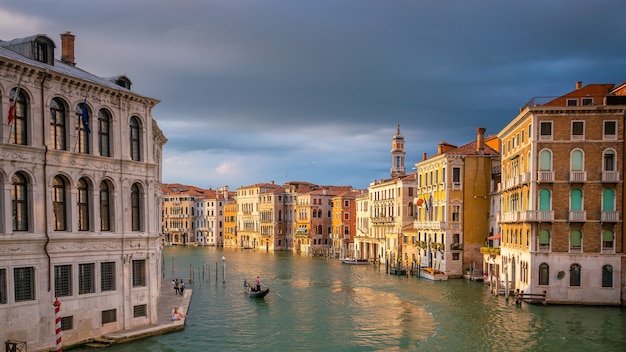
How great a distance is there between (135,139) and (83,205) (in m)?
3.08

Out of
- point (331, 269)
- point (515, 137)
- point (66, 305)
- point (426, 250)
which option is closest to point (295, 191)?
point (331, 269)

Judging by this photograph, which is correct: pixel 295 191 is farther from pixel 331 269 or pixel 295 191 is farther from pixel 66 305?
pixel 66 305

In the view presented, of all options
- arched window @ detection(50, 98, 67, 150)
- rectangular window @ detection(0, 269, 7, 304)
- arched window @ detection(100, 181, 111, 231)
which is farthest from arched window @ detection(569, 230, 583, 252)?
rectangular window @ detection(0, 269, 7, 304)

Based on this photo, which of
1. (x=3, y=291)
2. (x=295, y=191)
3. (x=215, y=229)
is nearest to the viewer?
(x=3, y=291)

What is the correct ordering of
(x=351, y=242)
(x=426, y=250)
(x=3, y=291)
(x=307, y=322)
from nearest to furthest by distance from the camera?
1. (x=3, y=291)
2. (x=307, y=322)
3. (x=426, y=250)
4. (x=351, y=242)

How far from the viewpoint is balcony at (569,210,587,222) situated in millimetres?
27609

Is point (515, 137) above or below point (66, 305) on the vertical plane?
above

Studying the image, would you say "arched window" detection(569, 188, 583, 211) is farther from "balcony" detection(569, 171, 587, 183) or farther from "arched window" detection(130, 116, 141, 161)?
"arched window" detection(130, 116, 141, 161)

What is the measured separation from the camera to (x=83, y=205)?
18.5 m

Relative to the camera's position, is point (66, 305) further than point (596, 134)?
No

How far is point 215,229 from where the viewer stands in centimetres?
10544

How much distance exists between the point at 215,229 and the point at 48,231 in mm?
89309

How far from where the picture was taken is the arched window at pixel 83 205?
18.4 m

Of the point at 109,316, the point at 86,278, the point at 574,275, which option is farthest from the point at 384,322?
the point at 86,278
